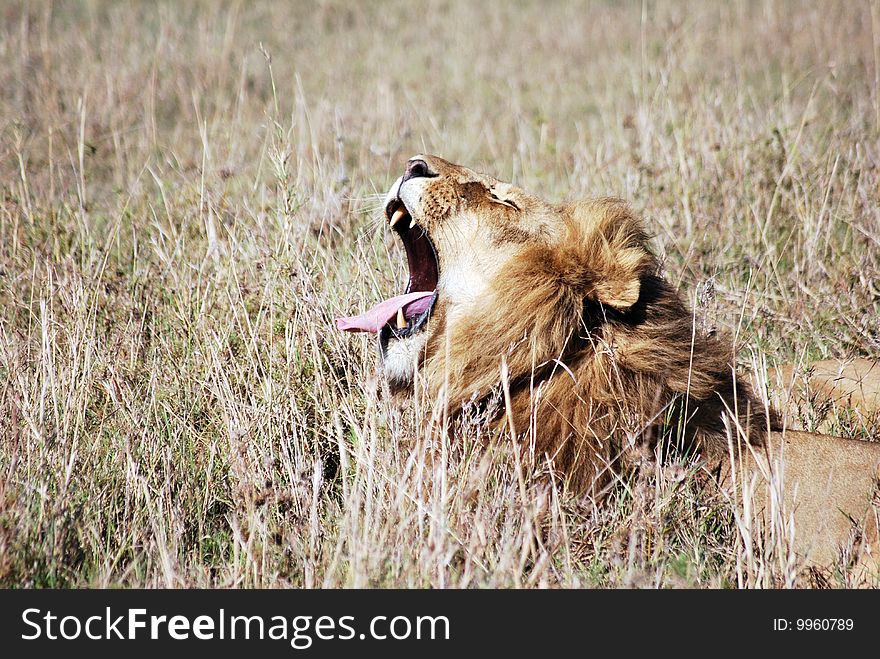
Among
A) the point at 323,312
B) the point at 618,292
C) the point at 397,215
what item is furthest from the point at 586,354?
the point at 323,312

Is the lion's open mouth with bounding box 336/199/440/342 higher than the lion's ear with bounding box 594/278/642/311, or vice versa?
the lion's open mouth with bounding box 336/199/440/342

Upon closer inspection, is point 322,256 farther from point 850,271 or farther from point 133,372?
point 850,271

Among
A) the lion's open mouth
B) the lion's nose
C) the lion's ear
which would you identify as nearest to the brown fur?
the lion's ear

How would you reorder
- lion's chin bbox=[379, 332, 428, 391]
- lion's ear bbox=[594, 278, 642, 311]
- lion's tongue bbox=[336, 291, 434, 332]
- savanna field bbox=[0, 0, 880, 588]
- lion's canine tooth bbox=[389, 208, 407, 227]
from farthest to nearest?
1. lion's canine tooth bbox=[389, 208, 407, 227]
2. lion's tongue bbox=[336, 291, 434, 332]
3. lion's chin bbox=[379, 332, 428, 391]
4. lion's ear bbox=[594, 278, 642, 311]
5. savanna field bbox=[0, 0, 880, 588]

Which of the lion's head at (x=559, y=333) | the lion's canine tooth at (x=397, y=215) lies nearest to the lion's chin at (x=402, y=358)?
the lion's head at (x=559, y=333)

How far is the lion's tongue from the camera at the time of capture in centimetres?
329

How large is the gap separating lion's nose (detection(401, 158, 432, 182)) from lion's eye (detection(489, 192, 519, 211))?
242 mm

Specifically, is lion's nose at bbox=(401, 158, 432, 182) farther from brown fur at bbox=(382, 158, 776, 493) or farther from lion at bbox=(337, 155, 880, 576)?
brown fur at bbox=(382, 158, 776, 493)

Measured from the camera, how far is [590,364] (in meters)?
3.02

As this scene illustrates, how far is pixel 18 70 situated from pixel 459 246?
→ 5.91 metres

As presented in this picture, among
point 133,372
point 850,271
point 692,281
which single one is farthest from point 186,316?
point 850,271

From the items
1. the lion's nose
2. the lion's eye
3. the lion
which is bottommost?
the lion
